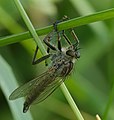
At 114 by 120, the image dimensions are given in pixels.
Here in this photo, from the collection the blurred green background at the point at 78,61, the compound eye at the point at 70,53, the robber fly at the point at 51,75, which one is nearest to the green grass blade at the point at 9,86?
the robber fly at the point at 51,75

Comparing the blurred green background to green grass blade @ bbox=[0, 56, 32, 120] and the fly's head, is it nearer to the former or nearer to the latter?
the fly's head

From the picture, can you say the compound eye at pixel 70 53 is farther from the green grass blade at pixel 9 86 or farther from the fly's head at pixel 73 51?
the green grass blade at pixel 9 86

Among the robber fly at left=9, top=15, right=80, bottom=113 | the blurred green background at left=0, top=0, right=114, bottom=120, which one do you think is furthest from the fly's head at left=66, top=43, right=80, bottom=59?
the blurred green background at left=0, top=0, right=114, bottom=120

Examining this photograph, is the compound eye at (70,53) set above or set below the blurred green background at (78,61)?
below

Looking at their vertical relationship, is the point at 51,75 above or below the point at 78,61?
below

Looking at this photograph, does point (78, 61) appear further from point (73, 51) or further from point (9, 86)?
point (9, 86)

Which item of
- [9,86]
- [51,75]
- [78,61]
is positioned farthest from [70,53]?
[78,61]

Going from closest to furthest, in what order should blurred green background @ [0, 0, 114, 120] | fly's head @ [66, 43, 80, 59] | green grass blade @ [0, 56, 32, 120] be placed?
green grass blade @ [0, 56, 32, 120] → fly's head @ [66, 43, 80, 59] → blurred green background @ [0, 0, 114, 120]
